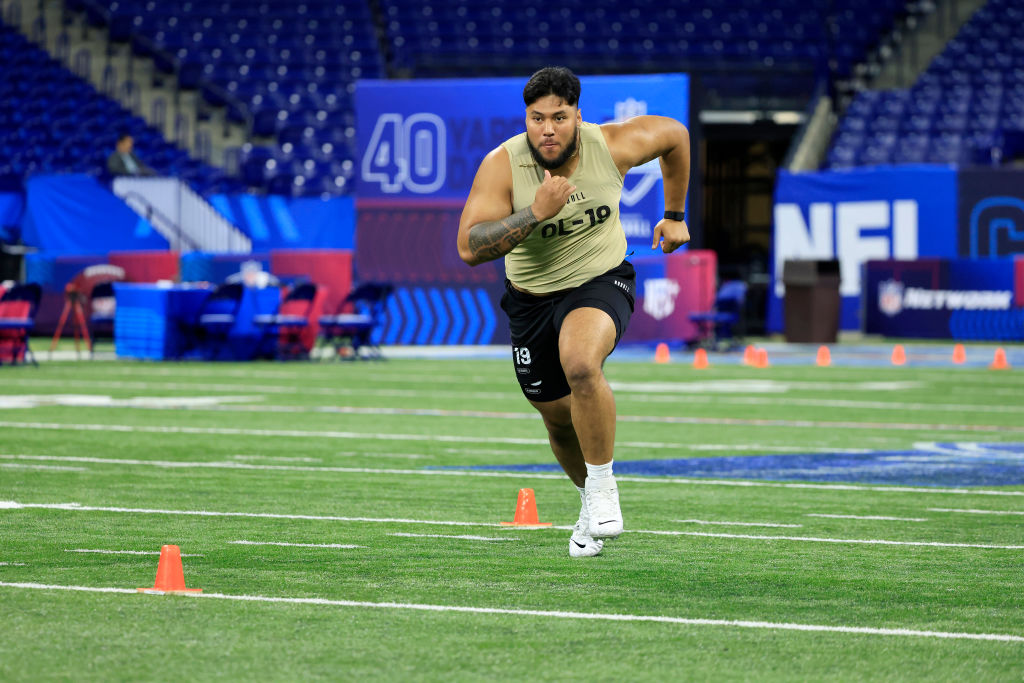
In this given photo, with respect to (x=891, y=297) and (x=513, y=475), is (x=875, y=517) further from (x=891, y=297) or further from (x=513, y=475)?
(x=891, y=297)

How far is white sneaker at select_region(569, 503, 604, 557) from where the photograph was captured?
730cm

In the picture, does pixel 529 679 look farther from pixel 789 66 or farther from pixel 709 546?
pixel 789 66

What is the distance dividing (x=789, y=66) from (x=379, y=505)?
32.5 meters

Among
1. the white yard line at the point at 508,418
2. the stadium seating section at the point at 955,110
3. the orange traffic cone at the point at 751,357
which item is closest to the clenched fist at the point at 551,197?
the white yard line at the point at 508,418

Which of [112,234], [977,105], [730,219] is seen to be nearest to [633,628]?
[112,234]

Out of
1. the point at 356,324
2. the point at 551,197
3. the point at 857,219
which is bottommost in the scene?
the point at 356,324

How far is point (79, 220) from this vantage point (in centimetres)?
3231

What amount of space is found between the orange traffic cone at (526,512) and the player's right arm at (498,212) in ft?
5.39

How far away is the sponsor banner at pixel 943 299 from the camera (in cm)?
3022

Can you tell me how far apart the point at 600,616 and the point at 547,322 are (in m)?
1.85

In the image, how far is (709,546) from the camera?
778 centimetres

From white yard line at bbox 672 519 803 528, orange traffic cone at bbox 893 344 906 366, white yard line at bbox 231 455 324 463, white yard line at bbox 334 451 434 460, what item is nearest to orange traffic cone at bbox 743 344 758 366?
orange traffic cone at bbox 893 344 906 366

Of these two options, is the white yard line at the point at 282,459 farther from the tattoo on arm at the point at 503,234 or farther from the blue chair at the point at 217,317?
the blue chair at the point at 217,317

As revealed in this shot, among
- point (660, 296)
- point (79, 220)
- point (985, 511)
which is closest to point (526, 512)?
point (985, 511)
